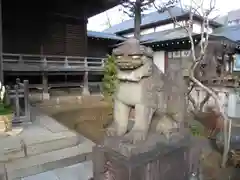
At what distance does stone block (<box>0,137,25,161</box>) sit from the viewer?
14.4ft

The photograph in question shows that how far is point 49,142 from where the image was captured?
4891mm

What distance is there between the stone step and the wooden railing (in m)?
7.98

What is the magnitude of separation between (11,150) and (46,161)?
28.5 inches

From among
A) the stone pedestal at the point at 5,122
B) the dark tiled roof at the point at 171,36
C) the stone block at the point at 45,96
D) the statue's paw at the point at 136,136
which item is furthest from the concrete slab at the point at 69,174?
the dark tiled roof at the point at 171,36

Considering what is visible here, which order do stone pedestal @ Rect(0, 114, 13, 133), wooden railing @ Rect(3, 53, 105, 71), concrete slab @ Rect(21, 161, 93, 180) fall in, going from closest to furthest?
concrete slab @ Rect(21, 161, 93, 180)
stone pedestal @ Rect(0, 114, 13, 133)
wooden railing @ Rect(3, 53, 105, 71)

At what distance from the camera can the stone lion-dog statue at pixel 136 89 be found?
2.60 metres

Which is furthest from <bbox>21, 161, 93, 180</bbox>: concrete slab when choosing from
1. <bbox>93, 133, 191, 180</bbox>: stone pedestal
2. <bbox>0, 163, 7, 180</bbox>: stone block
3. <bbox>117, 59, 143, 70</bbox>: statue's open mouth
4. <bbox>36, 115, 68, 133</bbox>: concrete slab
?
<bbox>117, 59, 143, 70</bbox>: statue's open mouth

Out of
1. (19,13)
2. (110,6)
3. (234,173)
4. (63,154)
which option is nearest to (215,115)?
(234,173)

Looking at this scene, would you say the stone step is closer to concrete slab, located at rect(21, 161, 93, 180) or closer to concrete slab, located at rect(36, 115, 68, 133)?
concrete slab, located at rect(21, 161, 93, 180)

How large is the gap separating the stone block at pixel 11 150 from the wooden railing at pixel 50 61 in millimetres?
7667

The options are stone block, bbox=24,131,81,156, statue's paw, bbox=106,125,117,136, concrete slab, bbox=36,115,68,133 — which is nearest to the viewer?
statue's paw, bbox=106,125,117,136

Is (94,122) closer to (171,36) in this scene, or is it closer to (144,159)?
(144,159)

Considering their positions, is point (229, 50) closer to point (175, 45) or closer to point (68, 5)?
point (175, 45)

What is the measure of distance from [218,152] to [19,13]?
39.0 ft
